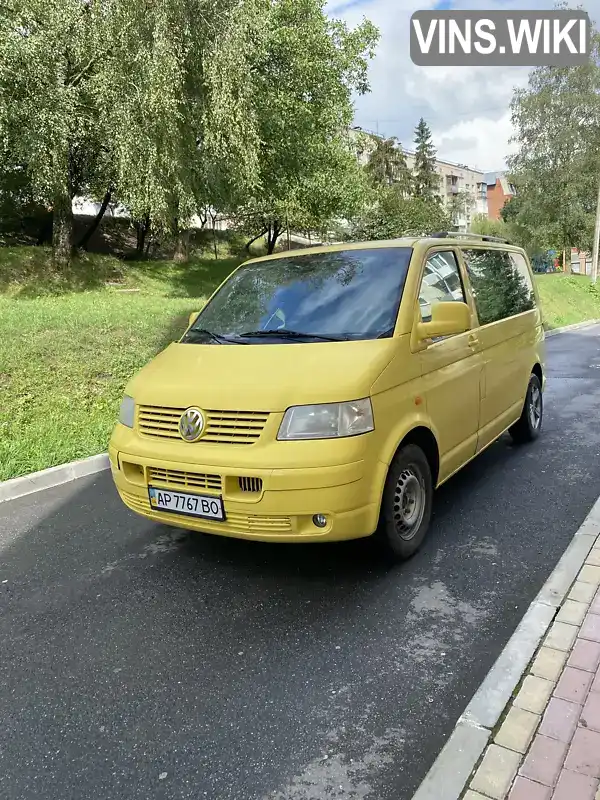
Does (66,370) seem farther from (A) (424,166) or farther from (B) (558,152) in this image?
(A) (424,166)

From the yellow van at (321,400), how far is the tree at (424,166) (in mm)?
67165

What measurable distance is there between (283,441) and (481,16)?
16.4m

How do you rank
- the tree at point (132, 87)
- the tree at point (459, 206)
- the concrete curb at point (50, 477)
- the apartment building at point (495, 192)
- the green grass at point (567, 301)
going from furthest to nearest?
the apartment building at point (495, 192) < the tree at point (459, 206) < the green grass at point (567, 301) < the tree at point (132, 87) < the concrete curb at point (50, 477)

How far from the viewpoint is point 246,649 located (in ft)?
9.73

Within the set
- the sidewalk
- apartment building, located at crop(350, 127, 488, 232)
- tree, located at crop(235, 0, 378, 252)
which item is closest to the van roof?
the sidewalk

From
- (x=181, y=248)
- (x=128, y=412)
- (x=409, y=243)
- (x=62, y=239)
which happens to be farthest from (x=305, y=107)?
(x=128, y=412)

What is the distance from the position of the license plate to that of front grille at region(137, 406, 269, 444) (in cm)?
31

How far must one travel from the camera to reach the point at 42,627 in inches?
129

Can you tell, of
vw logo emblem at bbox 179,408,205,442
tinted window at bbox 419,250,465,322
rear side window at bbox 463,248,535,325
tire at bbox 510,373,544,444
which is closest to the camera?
vw logo emblem at bbox 179,408,205,442

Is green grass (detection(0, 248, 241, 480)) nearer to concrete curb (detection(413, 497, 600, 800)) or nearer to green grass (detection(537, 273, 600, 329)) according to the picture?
concrete curb (detection(413, 497, 600, 800))

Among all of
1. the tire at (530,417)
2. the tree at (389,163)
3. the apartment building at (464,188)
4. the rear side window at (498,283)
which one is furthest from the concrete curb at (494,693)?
the apartment building at (464,188)

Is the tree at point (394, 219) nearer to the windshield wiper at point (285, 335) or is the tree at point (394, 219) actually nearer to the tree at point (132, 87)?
the tree at point (132, 87)

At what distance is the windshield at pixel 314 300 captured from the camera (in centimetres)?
383

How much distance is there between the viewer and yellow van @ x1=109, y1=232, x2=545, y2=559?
3207mm
